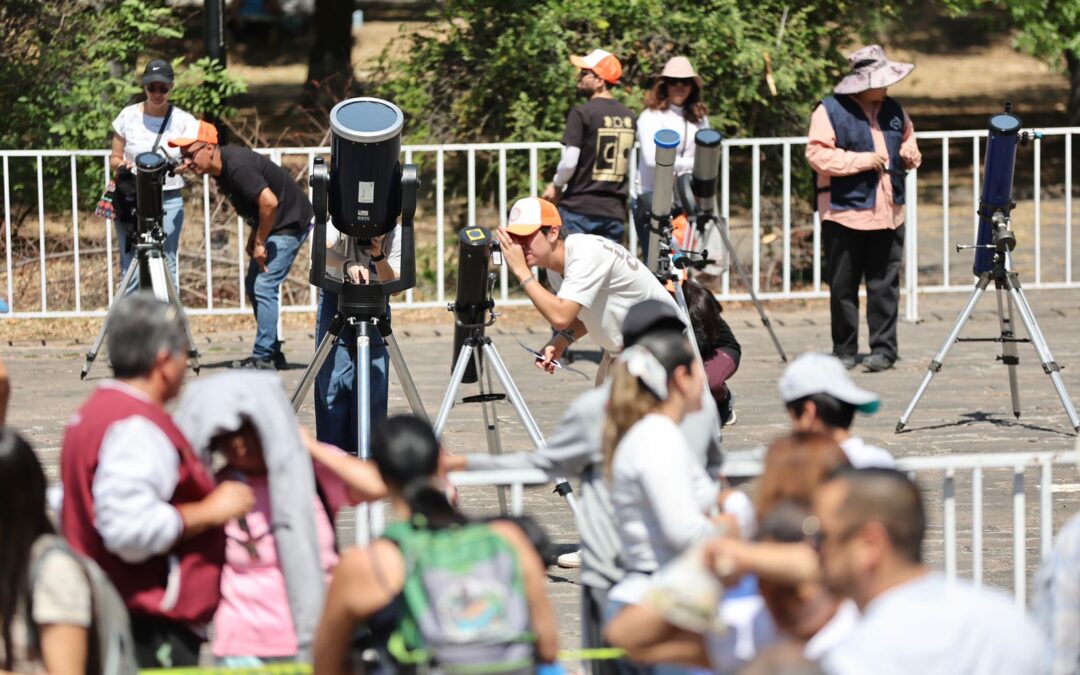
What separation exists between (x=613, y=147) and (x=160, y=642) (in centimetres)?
778

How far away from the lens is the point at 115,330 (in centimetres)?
457

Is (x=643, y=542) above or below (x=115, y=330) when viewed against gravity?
below

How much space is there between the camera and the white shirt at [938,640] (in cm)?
359

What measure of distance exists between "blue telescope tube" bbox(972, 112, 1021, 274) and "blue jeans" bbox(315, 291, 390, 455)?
3499 mm

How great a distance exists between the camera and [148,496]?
4.34m

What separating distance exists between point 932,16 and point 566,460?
3138cm

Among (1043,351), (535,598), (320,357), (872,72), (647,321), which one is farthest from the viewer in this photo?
(872,72)

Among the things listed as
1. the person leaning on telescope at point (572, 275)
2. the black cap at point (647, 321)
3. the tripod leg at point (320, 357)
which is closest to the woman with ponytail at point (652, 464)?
the black cap at point (647, 321)

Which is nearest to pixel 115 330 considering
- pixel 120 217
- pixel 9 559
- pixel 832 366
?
pixel 9 559

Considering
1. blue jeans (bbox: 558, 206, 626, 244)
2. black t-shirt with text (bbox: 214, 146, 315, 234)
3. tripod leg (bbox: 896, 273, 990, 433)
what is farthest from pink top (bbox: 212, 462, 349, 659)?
blue jeans (bbox: 558, 206, 626, 244)

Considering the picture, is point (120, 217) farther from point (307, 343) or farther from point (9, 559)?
point (9, 559)

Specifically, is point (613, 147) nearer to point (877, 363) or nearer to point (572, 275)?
point (877, 363)

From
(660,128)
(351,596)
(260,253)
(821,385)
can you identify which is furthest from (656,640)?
(660,128)

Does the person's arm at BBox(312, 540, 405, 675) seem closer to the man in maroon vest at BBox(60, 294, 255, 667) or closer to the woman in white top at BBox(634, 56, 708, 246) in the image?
the man in maroon vest at BBox(60, 294, 255, 667)
